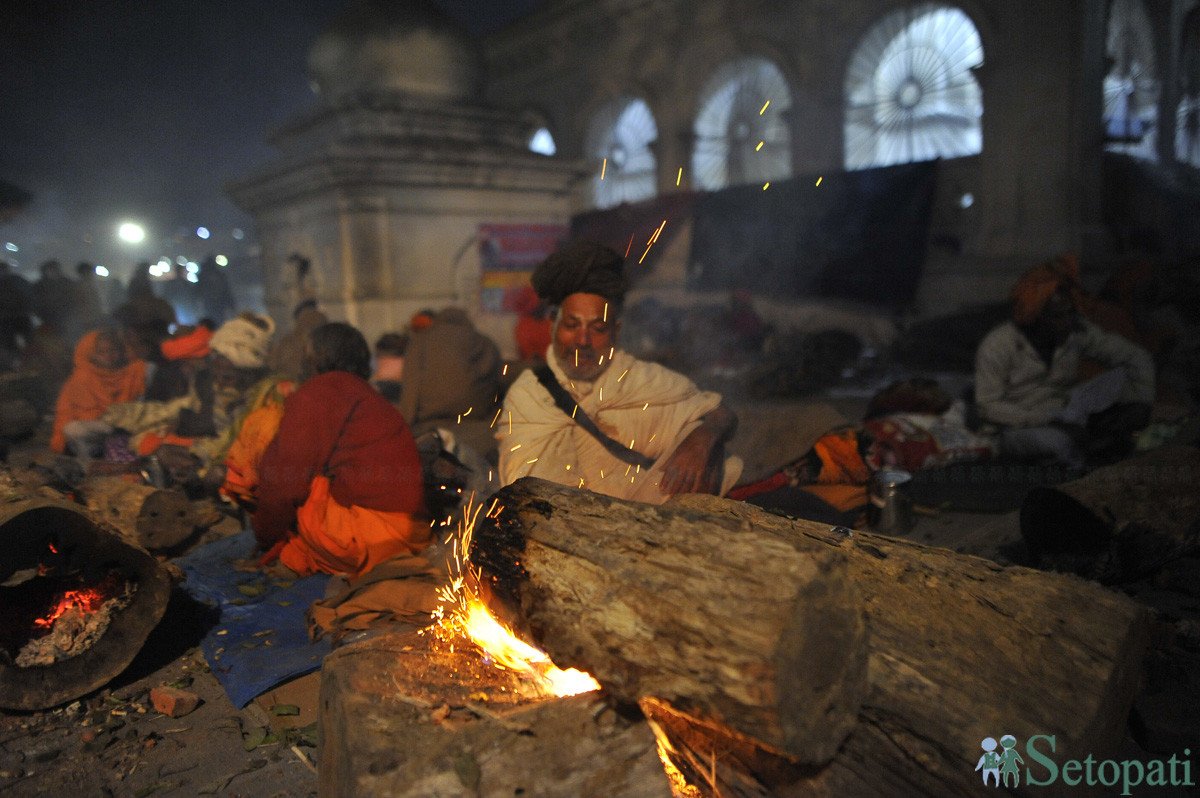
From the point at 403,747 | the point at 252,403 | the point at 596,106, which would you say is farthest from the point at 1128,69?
the point at 403,747

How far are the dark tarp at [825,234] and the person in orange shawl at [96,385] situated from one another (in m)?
7.85

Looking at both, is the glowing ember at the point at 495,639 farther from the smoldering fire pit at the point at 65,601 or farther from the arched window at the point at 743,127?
the arched window at the point at 743,127

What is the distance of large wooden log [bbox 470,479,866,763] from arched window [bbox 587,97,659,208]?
16.7 m

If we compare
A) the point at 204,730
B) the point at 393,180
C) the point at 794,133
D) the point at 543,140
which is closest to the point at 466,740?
the point at 204,730

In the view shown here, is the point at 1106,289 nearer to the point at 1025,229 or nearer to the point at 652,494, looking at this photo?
the point at 1025,229

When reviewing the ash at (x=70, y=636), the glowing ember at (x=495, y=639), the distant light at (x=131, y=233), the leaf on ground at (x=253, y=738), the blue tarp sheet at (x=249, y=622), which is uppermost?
the distant light at (x=131, y=233)

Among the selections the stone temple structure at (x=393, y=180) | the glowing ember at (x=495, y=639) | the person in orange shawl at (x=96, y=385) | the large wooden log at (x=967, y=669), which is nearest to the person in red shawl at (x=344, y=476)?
the glowing ember at (x=495, y=639)

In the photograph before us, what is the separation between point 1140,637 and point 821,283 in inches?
330

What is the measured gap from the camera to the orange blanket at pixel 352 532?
401cm

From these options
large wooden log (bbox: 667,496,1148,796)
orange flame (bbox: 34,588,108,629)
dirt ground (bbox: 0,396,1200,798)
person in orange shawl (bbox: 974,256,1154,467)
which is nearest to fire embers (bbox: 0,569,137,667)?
orange flame (bbox: 34,588,108,629)

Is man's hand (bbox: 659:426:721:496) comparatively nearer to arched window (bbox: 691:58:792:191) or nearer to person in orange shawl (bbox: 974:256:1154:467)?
person in orange shawl (bbox: 974:256:1154:467)

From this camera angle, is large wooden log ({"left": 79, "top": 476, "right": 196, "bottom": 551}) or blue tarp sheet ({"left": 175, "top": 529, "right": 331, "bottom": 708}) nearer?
blue tarp sheet ({"left": 175, "top": 529, "right": 331, "bottom": 708})

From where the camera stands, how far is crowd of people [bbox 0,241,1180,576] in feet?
11.8

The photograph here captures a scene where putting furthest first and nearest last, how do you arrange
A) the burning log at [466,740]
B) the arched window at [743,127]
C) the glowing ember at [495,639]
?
the arched window at [743,127]
the glowing ember at [495,639]
the burning log at [466,740]
